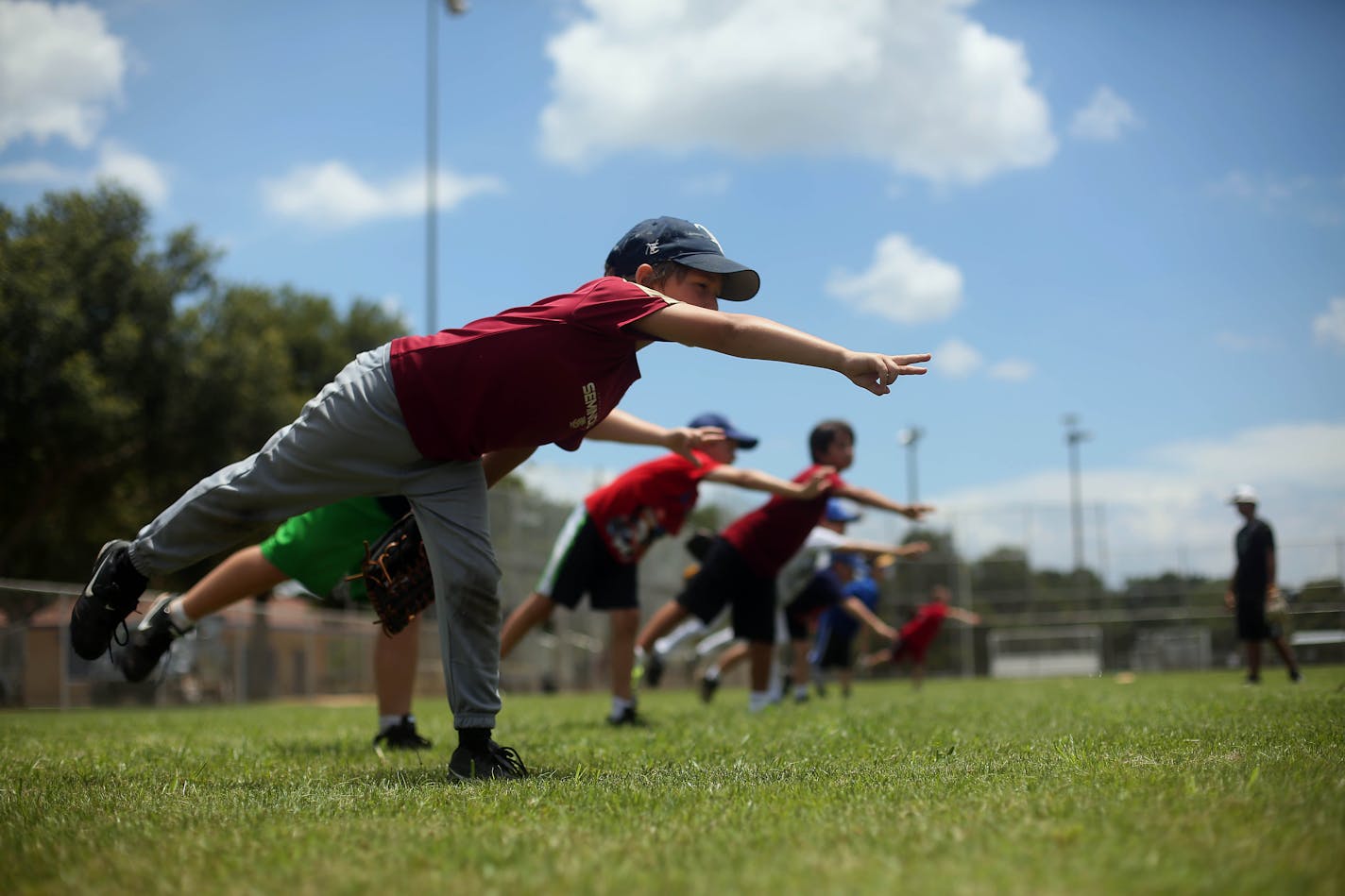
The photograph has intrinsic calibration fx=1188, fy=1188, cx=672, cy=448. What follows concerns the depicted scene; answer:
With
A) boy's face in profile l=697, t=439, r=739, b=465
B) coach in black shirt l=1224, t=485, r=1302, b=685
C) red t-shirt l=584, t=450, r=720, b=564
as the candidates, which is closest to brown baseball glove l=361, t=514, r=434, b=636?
red t-shirt l=584, t=450, r=720, b=564

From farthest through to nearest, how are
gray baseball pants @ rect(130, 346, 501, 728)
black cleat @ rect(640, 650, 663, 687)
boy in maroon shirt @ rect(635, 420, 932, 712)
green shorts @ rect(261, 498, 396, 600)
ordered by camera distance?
1. black cleat @ rect(640, 650, 663, 687)
2. boy in maroon shirt @ rect(635, 420, 932, 712)
3. green shorts @ rect(261, 498, 396, 600)
4. gray baseball pants @ rect(130, 346, 501, 728)

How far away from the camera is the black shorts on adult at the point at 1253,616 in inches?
511

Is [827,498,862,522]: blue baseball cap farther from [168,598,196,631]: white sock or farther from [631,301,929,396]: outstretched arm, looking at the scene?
[631,301,929,396]: outstretched arm

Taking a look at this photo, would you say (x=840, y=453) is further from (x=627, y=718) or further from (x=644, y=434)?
(x=644, y=434)

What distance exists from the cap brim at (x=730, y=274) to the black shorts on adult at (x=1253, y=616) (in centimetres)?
1090

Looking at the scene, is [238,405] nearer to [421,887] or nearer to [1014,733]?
[1014,733]

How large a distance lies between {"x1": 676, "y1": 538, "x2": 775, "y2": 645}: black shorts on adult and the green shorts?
3.83 m

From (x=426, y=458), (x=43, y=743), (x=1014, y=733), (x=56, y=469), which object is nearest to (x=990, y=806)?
(x=426, y=458)

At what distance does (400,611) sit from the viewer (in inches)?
167

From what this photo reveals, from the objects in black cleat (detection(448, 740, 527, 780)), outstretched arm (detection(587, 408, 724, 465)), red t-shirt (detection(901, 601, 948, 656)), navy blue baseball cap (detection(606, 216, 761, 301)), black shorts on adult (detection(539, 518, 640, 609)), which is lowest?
red t-shirt (detection(901, 601, 948, 656))

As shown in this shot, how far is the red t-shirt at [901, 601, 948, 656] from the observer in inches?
786

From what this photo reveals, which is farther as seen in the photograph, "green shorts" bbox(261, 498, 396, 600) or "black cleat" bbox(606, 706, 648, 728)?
"black cleat" bbox(606, 706, 648, 728)

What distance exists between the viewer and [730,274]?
4.04 meters

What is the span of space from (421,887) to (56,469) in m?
24.7
